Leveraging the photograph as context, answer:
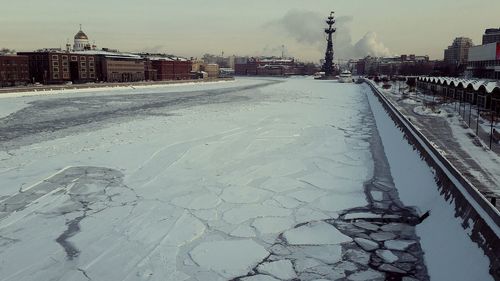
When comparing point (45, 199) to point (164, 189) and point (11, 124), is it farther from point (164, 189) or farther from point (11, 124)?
point (11, 124)

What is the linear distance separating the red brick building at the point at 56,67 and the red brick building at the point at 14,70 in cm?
222

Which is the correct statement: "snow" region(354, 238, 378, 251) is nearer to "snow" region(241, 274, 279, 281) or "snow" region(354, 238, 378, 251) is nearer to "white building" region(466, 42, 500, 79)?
"snow" region(241, 274, 279, 281)

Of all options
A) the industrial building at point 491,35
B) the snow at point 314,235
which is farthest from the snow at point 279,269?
the industrial building at point 491,35

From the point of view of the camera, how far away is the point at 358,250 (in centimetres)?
727

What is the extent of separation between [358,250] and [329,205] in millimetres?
2244

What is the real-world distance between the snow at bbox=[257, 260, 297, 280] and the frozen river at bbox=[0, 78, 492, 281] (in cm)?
3

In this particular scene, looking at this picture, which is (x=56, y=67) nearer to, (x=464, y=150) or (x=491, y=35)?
(x=464, y=150)

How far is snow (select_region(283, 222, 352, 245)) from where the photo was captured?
7.59 meters

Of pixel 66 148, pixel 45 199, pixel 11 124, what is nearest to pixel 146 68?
pixel 11 124

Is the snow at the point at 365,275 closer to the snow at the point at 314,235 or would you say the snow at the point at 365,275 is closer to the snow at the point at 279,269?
the snow at the point at 279,269

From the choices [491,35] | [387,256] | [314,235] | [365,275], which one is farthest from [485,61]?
[365,275]

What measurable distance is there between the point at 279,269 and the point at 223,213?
252cm

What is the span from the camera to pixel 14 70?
73.4 m

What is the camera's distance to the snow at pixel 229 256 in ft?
21.6
